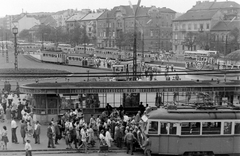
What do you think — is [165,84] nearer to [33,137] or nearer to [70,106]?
[70,106]

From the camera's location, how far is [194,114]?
16672 millimetres

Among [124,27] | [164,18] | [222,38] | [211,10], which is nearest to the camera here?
[222,38]

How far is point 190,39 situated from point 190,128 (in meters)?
72.8

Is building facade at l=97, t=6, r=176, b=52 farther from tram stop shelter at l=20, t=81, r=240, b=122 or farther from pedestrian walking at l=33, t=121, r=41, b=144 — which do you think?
pedestrian walking at l=33, t=121, r=41, b=144

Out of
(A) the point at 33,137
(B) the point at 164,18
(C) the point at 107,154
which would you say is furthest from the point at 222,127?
(B) the point at 164,18

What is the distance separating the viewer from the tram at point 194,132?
16531 mm

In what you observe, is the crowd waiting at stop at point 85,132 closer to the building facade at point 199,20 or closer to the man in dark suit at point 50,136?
the man in dark suit at point 50,136

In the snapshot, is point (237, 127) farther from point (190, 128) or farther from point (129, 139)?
point (129, 139)

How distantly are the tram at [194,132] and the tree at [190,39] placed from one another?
70.8m

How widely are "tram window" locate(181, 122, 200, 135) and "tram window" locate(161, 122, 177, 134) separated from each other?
35 cm

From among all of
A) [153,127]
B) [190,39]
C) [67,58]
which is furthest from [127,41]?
[153,127]

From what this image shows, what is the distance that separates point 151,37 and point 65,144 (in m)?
82.3

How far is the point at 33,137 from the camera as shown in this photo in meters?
19.7

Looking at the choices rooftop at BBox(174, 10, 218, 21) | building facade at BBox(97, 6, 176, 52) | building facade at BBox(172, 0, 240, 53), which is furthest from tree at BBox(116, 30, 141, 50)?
rooftop at BBox(174, 10, 218, 21)
